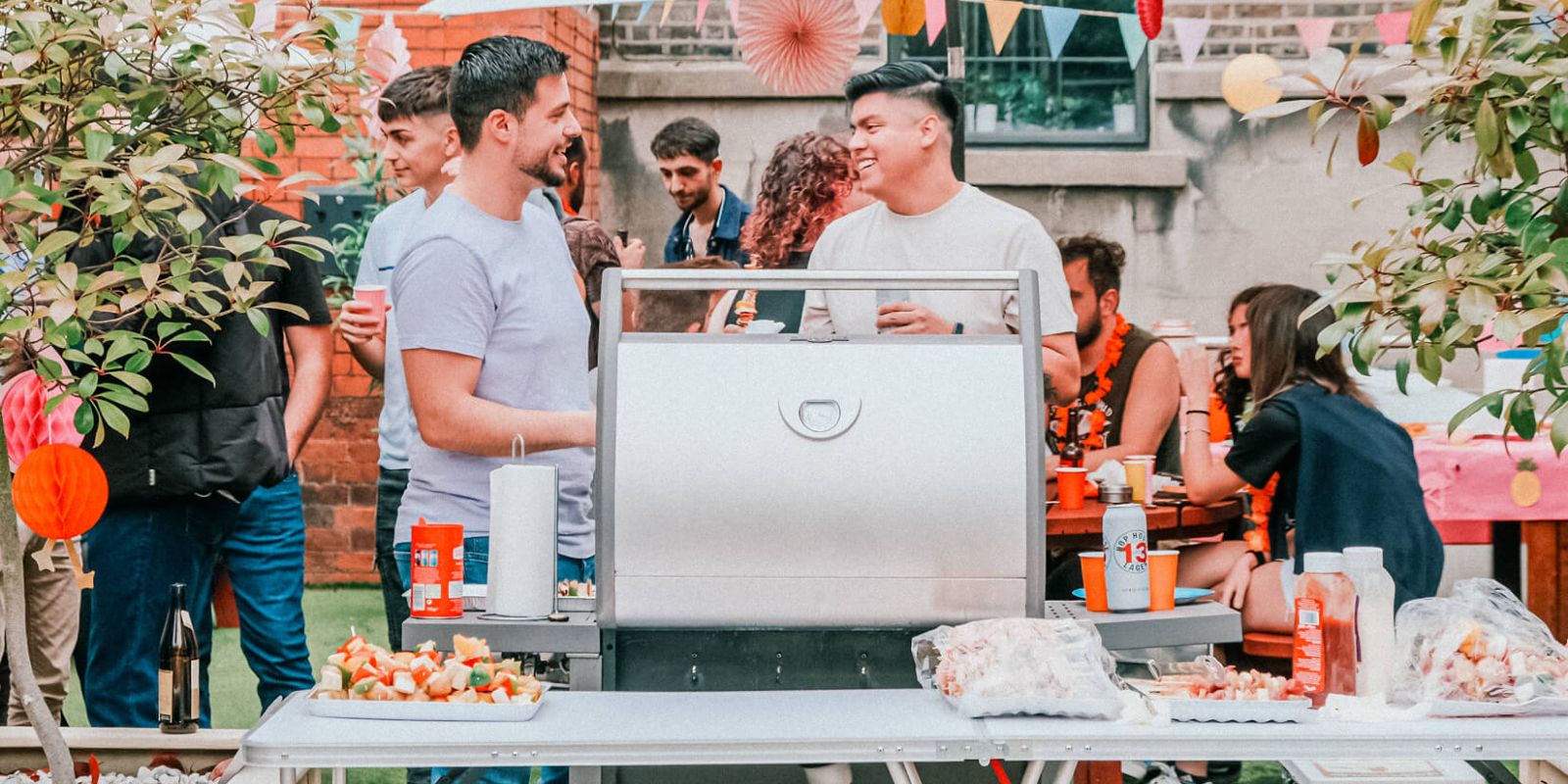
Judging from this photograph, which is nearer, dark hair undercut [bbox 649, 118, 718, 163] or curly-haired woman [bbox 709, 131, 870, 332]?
curly-haired woman [bbox 709, 131, 870, 332]


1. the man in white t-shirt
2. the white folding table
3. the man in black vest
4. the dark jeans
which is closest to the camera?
the white folding table

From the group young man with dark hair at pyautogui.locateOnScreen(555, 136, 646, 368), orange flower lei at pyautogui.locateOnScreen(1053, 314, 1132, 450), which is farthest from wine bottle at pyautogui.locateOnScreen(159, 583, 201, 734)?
orange flower lei at pyautogui.locateOnScreen(1053, 314, 1132, 450)

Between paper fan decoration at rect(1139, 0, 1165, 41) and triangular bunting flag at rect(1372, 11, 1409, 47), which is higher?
triangular bunting flag at rect(1372, 11, 1409, 47)

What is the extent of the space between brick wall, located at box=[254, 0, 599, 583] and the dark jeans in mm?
1868

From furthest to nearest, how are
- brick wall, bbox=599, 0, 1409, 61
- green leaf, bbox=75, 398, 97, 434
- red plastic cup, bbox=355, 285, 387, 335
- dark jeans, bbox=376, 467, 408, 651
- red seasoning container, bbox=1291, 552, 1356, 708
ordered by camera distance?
1. brick wall, bbox=599, 0, 1409, 61
2. dark jeans, bbox=376, 467, 408, 651
3. red plastic cup, bbox=355, 285, 387, 335
4. green leaf, bbox=75, 398, 97, 434
5. red seasoning container, bbox=1291, 552, 1356, 708

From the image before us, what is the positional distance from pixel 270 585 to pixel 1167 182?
3920 millimetres

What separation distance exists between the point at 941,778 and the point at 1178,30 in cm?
365

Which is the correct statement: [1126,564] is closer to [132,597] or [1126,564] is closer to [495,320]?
[495,320]

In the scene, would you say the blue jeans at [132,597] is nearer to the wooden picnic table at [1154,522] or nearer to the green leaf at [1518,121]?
the wooden picnic table at [1154,522]

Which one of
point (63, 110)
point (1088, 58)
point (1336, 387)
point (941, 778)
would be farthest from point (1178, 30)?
point (63, 110)

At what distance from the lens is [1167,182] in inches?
244

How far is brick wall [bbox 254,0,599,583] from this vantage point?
5.76 meters

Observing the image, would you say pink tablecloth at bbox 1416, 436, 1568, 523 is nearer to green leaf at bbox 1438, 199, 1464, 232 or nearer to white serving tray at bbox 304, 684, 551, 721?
green leaf at bbox 1438, 199, 1464, 232

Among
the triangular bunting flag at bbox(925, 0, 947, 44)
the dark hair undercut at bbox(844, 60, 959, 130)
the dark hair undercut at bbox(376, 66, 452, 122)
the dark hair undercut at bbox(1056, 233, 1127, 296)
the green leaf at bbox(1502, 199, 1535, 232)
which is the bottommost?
the green leaf at bbox(1502, 199, 1535, 232)
